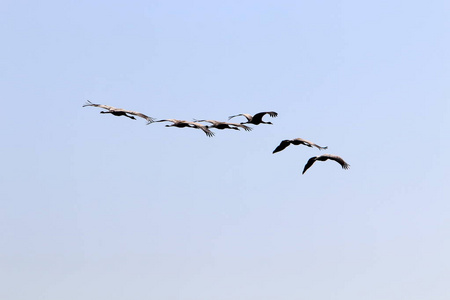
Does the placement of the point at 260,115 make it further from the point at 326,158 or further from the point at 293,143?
the point at 326,158

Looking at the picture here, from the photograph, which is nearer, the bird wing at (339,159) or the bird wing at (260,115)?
the bird wing at (339,159)

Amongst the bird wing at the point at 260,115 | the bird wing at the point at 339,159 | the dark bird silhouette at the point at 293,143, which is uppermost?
the bird wing at the point at 260,115

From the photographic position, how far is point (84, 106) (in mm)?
81312

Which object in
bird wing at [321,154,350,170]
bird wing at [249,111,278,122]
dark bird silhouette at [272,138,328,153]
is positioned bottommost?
bird wing at [321,154,350,170]

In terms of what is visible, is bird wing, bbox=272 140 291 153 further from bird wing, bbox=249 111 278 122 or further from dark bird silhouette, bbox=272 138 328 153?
bird wing, bbox=249 111 278 122

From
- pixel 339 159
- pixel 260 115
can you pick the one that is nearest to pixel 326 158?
pixel 339 159

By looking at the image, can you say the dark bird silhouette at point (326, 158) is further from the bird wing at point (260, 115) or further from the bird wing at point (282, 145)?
the bird wing at point (260, 115)

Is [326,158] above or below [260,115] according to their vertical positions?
below

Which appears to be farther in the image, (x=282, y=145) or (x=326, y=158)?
(x=282, y=145)

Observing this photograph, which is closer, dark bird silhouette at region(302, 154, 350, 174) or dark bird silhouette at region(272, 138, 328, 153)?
dark bird silhouette at region(302, 154, 350, 174)

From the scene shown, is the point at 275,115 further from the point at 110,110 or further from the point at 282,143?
the point at 110,110

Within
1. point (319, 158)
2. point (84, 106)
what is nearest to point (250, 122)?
point (319, 158)

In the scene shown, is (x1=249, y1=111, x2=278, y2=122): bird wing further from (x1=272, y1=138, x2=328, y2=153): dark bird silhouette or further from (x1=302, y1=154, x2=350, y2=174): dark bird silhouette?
(x1=302, y1=154, x2=350, y2=174): dark bird silhouette

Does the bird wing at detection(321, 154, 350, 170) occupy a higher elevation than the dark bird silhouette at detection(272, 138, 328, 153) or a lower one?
lower
